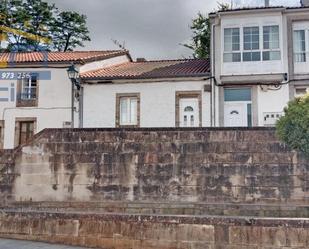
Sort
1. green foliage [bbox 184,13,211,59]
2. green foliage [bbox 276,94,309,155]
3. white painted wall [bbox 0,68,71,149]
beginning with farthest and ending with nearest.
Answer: green foliage [bbox 184,13,211,59]
white painted wall [bbox 0,68,71,149]
green foliage [bbox 276,94,309,155]

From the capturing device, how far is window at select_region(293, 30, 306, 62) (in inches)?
797

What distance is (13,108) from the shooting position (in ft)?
71.5

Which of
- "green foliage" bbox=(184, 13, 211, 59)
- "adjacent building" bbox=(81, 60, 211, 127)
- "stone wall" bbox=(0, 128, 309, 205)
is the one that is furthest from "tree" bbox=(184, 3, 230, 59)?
"stone wall" bbox=(0, 128, 309, 205)

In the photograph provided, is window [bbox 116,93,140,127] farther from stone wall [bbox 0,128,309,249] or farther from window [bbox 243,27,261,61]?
stone wall [bbox 0,128,309,249]

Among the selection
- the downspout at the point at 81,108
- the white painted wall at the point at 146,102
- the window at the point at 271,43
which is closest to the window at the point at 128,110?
the white painted wall at the point at 146,102

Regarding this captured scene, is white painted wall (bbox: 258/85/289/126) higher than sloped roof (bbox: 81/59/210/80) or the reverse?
the reverse

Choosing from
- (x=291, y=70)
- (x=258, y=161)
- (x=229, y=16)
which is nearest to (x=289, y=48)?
(x=291, y=70)

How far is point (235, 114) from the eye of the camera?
20.5 meters

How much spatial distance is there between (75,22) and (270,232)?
103 ft

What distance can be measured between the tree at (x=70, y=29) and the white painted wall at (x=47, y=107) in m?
15.2

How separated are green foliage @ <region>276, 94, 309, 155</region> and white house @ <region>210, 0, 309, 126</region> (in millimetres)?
7737

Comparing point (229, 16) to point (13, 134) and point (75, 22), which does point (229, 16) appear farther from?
point (75, 22)

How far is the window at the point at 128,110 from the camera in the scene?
2094 centimetres

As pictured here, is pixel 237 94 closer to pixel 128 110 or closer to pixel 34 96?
pixel 128 110
